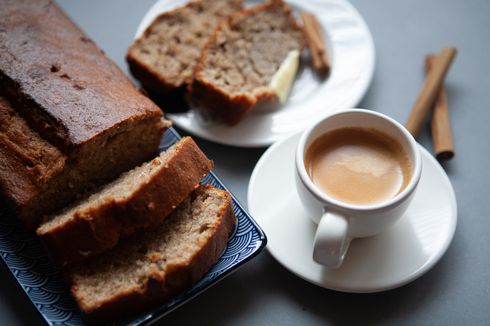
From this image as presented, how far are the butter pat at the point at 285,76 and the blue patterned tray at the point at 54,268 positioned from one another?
712 mm

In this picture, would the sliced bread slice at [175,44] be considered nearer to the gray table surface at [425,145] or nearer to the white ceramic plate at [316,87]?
the white ceramic plate at [316,87]

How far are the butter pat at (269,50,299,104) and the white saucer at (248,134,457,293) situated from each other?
492mm

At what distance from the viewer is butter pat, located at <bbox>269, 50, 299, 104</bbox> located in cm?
293

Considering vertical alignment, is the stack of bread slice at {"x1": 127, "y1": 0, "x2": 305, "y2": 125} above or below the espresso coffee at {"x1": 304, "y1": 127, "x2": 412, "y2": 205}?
above

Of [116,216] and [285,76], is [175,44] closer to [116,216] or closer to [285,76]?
[285,76]

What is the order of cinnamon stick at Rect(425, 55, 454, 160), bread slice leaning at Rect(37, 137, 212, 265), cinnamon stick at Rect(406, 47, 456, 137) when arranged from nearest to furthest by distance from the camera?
bread slice leaning at Rect(37, 137, 212, 265) < cinnamon stick at Rect(425, 55, 454, 160) < cinnamon stick at Rect(406, 47, 456, 137)

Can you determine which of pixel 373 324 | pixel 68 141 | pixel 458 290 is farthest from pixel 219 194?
pixel 458 290

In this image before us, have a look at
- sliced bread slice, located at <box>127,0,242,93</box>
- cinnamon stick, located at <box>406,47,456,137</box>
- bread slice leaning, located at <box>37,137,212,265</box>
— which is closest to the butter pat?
sliced bread slice, located at <box>127,0,242,93</box>

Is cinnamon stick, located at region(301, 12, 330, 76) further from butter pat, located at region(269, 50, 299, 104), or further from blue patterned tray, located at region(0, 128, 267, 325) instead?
blue patterned tray, located at region(0, 128, 267, 325)

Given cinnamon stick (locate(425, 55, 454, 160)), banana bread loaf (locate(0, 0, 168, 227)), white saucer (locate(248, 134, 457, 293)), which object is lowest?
cinnamon stick (locate(425, 55, 454, 160))

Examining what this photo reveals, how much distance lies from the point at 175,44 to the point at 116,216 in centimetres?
130

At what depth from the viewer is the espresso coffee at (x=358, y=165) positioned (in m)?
2.19

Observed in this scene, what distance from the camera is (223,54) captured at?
9.89 feet

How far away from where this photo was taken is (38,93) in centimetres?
242
